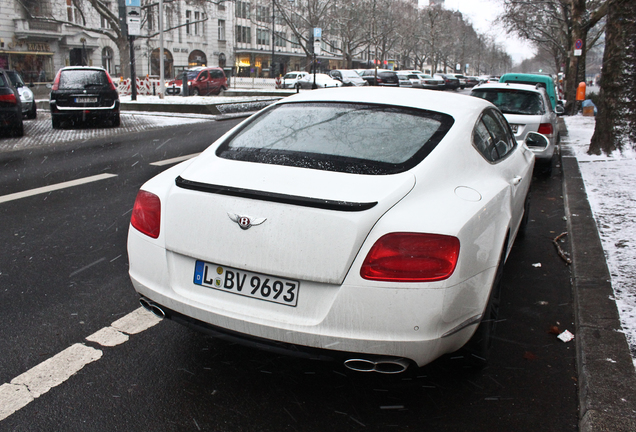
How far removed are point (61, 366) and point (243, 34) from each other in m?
82.0

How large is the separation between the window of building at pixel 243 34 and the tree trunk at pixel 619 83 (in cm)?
7392

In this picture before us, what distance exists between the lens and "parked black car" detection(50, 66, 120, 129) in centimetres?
1548

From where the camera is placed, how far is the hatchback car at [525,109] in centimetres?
902

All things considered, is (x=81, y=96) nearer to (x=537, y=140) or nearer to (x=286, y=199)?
(x=537, y=140)

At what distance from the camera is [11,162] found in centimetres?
996

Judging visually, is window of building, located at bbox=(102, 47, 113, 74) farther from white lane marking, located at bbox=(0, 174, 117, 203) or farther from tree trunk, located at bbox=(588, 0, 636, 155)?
tree trunk, located at bbox=(588, 0, 636, 155)

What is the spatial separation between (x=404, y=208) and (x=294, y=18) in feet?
222

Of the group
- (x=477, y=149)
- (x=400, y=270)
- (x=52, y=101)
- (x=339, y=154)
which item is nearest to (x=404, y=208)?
(x=400, y=270)

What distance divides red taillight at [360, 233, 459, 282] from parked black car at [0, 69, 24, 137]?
12662 millimetres

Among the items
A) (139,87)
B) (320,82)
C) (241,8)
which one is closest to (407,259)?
(139,87)

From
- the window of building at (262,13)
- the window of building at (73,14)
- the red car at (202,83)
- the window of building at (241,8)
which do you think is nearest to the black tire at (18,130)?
the red car at (202,83)

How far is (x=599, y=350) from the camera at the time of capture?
3.21m

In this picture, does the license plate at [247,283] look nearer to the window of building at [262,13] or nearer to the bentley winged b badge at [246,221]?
the bentley winged b badge at [246,221]

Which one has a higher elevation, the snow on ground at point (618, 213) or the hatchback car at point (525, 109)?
the hatchback car at point (525, 109)
